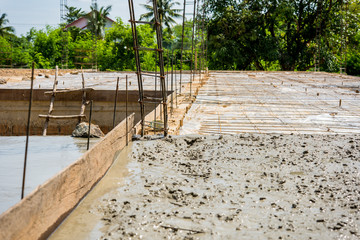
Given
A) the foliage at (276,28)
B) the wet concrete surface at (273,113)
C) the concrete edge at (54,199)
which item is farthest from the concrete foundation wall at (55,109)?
the foliage at (276,28)

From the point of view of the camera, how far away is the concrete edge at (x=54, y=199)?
2.31m

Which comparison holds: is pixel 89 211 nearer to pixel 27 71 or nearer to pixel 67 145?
pixel 67 145

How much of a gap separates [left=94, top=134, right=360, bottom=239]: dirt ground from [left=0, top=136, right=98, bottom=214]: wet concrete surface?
0.95 m

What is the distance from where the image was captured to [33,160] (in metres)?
5.27

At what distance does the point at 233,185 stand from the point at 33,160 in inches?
113

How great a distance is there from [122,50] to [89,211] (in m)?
33.9

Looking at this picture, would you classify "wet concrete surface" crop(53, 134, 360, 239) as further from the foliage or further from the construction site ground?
the foliage

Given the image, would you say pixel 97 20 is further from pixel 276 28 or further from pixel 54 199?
pixel 54 199

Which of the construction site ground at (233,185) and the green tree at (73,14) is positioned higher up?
the green tree at (73,14)

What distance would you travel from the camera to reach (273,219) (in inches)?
117

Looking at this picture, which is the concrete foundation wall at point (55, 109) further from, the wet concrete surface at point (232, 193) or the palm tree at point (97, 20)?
A: the palm tree at point (97, 20)

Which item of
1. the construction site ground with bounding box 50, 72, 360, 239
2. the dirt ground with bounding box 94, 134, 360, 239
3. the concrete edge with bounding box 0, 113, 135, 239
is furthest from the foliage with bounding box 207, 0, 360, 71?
the concrete edge with bounding box 0, 113, 135, 239

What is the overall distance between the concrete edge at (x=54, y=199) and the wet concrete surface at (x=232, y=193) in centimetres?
13

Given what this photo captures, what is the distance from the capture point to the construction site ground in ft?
9.32
